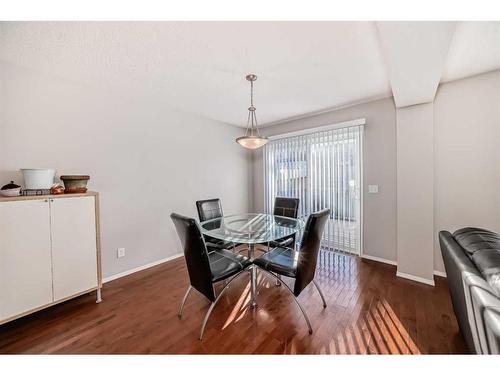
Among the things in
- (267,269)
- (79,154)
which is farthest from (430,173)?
(79,154)

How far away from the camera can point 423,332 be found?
152 centimetres

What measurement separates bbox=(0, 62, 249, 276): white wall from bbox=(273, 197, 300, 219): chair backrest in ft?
4.15

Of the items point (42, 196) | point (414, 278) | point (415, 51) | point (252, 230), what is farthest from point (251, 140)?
point (414, 278)

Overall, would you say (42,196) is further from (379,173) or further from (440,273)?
(440,273)

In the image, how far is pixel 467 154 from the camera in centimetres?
221

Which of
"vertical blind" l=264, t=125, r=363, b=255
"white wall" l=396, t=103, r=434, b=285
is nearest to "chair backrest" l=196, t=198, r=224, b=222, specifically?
"vertical blind" l=264, t=125, r=363, b=255

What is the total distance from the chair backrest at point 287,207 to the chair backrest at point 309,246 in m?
1.23

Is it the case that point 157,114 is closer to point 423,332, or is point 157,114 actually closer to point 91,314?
point 91,314

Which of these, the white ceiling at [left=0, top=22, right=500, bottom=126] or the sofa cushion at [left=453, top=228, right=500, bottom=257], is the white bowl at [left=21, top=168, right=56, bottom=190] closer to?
the white ceiling at [left=0, top=22, right=500, bottom=126]

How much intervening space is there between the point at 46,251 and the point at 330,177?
3.58 meters

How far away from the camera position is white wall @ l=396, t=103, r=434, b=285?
7.53 feet

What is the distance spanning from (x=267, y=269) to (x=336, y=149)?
2.31 metres
